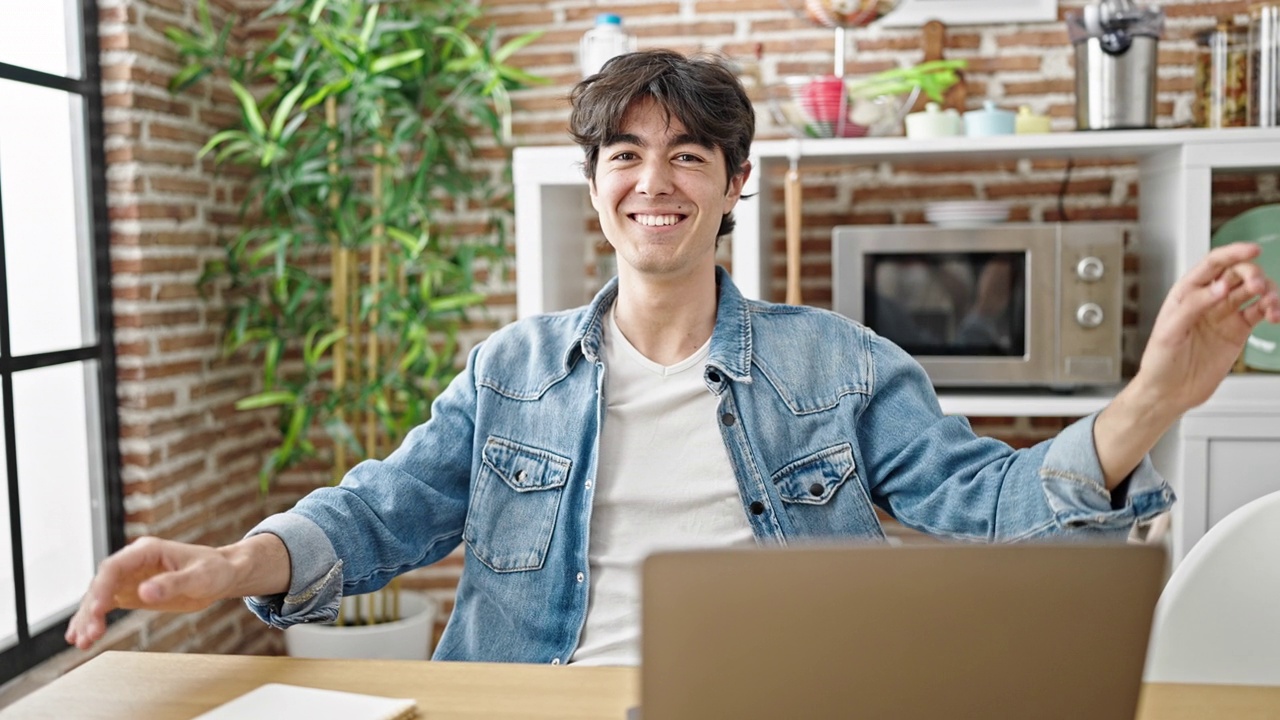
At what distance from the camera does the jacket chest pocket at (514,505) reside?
5.09 ft

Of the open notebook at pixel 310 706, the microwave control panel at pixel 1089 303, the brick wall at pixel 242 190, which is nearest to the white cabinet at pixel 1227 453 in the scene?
the microwave control panel at pixel 1089 303

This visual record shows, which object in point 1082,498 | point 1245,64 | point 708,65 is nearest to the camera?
point 1082,498

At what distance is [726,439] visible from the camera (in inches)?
61.2

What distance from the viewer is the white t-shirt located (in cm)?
150

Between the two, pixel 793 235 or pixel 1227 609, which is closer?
pixel 1227 609

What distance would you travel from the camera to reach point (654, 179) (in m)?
1.61

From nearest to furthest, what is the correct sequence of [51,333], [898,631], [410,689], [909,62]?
[898,631] → [410,689] → [51,333] → [909,62]

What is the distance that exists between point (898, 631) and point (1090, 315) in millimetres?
2135

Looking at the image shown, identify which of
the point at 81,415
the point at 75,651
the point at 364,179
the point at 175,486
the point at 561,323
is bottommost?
the point at 75,651

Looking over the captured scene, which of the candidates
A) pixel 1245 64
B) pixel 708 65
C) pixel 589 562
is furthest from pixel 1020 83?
pixel 589 562

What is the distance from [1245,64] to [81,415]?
8.88 ft

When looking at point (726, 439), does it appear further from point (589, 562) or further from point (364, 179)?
point (364, 179)

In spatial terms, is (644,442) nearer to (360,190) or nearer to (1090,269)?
(1090,269)

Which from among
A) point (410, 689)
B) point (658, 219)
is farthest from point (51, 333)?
point (410, 689)
